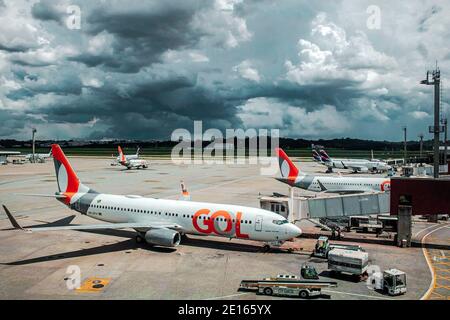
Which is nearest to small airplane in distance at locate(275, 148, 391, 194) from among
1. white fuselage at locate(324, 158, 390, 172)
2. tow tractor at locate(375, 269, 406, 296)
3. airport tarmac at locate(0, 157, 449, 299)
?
airport tarmac at locate(0, 157, 449, 299)

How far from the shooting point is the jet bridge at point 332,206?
142 feet

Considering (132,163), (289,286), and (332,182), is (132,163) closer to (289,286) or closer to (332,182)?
(332,182)

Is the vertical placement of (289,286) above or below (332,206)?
below

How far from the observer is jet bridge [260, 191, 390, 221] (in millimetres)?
43156

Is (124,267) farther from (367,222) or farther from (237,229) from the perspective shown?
(367,222)

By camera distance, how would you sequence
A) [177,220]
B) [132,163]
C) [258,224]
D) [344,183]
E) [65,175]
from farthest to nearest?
[132,163], [344,183], [65,175], [177,220], [258,224]

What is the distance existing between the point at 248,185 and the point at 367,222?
50497 millimetres

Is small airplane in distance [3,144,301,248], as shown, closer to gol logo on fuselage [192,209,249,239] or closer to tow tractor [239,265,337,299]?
gol logo on fuselage [192,209,249,239]

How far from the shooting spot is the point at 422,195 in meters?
42.5

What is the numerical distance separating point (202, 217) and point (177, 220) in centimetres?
299

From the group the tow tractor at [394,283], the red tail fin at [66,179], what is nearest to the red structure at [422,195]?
the tow tractor at [394,283]

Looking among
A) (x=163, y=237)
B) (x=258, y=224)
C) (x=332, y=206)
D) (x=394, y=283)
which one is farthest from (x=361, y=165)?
(x=394, y=283)

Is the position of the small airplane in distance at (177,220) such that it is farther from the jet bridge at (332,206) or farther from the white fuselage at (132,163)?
the white fuselage at (132,163)
